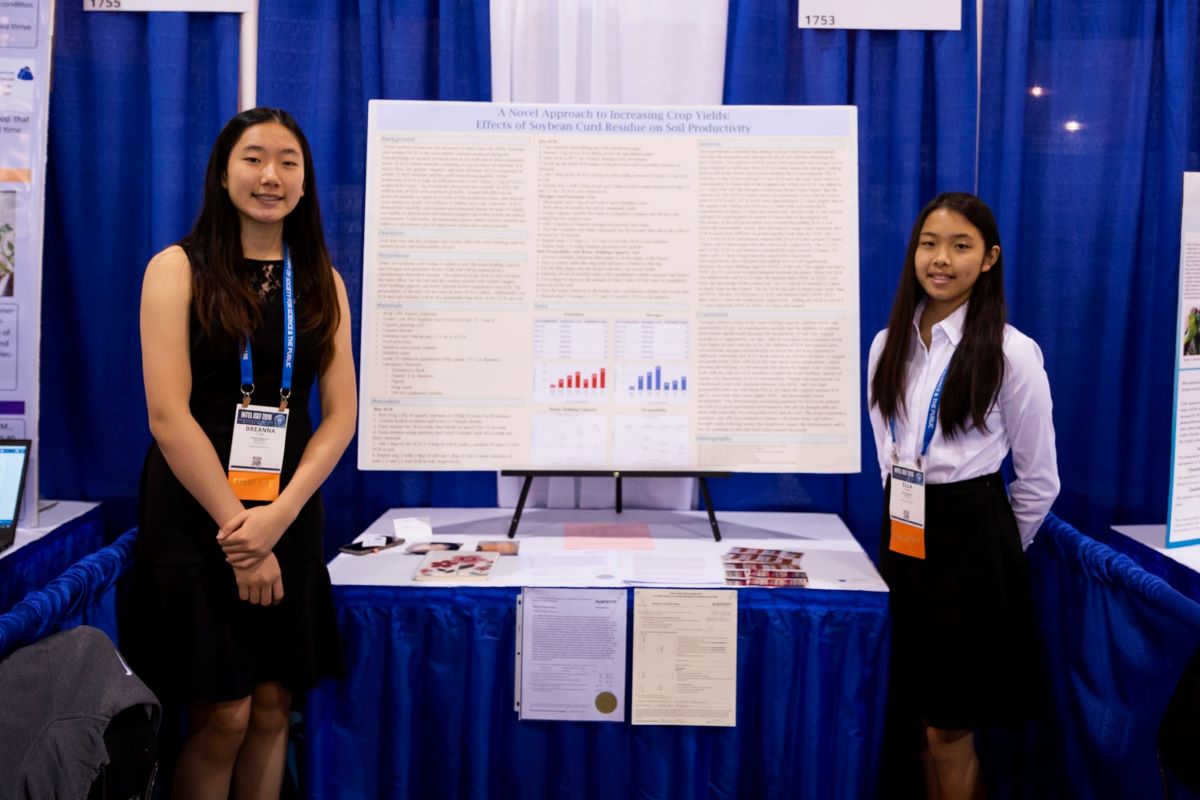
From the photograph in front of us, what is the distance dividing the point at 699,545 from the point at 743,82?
4.44ft

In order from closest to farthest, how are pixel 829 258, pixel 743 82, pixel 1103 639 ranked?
1. pixel 1103 639
2. pixel 829 258
3. pixel 743 82

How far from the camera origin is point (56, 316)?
2.89 metres

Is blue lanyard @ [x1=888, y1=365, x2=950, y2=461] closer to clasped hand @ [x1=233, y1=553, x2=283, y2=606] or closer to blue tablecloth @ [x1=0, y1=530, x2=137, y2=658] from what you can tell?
clasped hand @ [x1=233, y1=553, x2=283, y2=606]

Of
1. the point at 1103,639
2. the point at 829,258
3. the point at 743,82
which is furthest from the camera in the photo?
the point at 743,82

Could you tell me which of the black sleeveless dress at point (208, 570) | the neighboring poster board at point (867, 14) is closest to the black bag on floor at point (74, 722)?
the black sleeveless dress at point (208, 570)

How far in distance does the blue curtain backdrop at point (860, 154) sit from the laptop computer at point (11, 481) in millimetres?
544

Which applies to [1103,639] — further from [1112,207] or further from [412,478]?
[412,478]

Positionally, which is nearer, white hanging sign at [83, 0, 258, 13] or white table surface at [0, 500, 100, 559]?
white table surface at [0, 500, 100, 559]

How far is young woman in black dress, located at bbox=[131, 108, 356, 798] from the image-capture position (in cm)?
181

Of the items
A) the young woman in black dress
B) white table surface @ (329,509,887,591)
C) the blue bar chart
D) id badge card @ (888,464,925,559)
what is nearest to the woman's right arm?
the young woman in black dress

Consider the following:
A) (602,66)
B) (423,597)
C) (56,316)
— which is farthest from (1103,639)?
(56,316)

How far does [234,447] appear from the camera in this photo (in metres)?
1.88

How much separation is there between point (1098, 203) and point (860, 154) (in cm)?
73

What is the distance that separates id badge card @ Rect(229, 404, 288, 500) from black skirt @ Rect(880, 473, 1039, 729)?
4.54 ft
